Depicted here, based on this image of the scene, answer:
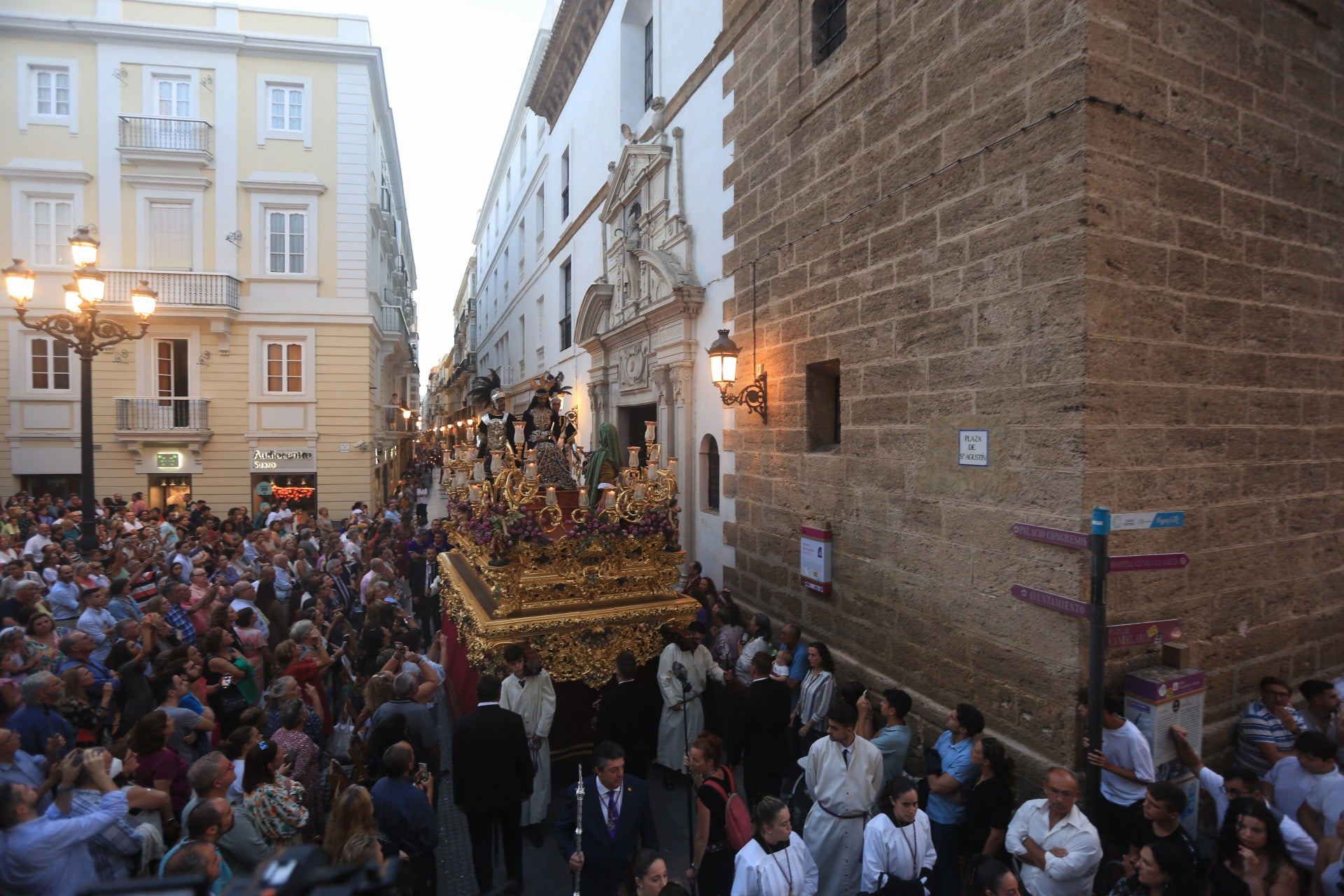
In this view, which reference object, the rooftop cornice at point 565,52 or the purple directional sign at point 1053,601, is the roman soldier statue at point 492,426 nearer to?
the purple directional sign at point 1053,601

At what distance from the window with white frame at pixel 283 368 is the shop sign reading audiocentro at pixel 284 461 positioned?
4.65 feet

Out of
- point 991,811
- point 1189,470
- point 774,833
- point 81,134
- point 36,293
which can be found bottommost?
point 991,811

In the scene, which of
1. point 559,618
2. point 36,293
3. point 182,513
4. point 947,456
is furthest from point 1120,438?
point 36,293

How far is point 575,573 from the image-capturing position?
247 inches

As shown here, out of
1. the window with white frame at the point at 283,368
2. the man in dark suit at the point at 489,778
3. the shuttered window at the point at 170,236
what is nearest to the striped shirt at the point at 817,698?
the man in dark suit at the point at 489,778

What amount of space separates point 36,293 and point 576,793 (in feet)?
64.5

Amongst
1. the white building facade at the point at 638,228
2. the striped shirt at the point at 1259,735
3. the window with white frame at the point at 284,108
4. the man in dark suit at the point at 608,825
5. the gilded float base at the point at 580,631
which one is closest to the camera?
the man in dark suit at the point at 608,825

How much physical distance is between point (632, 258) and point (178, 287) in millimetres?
11558

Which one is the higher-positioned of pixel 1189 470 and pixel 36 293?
pixel 36 293

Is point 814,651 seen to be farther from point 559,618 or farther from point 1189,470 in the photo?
point 1189,470

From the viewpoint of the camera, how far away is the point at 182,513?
46.9 feet

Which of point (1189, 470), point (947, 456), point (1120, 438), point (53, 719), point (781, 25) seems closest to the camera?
point (53, 719)

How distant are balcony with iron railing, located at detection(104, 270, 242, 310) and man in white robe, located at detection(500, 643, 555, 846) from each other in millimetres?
15338

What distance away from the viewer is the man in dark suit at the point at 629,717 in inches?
211
